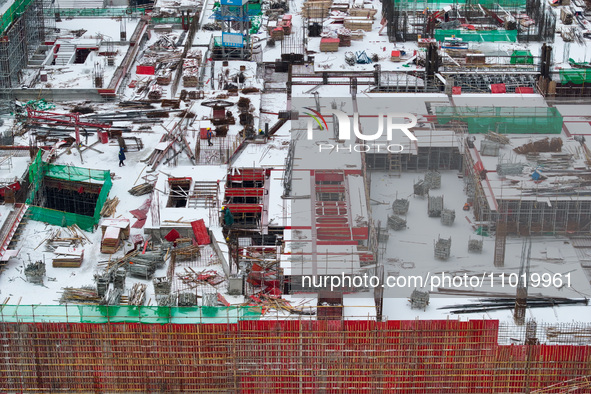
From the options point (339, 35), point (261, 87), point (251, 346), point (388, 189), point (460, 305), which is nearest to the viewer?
point (251, 346)

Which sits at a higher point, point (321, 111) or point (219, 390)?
point (321, 111)

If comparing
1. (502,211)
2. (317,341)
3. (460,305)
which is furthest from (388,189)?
(317,341)

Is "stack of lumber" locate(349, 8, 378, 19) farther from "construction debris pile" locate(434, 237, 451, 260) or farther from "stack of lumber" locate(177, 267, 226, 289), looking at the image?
"stack of lumber" locate(177, 267, 226, 289)

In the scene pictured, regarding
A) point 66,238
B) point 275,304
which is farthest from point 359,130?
point 66,238

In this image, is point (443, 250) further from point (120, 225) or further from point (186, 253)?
point (120, 225)

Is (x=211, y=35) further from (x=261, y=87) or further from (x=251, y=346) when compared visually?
(x=251, y=346)
